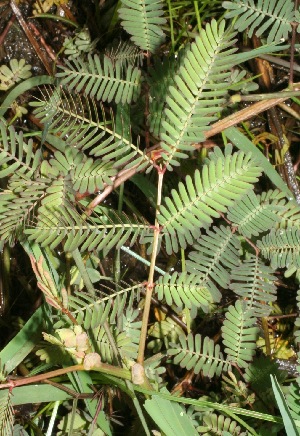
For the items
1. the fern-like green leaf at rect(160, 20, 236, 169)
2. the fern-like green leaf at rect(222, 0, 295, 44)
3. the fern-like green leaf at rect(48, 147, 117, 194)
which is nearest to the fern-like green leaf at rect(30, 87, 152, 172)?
the fern-like green leaf at rect(48, 147, 117, 194)

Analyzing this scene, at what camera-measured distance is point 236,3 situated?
6.79 ft

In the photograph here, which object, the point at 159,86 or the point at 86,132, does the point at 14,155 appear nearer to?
the point at 86,132

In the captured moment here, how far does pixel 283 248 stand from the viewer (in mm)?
2027

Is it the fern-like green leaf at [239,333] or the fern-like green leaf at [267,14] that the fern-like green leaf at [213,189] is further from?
the fern-like green leaf at [267,14]

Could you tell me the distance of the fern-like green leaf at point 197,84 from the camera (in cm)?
144

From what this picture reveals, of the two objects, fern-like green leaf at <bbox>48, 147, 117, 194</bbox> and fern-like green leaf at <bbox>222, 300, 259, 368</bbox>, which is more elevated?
fern-like green leaf at <bbox>48, 147, 117, 194</bbox>

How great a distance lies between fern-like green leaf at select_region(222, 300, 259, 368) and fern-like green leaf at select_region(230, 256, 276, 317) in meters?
0.03

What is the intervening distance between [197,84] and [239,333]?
0.92 metres

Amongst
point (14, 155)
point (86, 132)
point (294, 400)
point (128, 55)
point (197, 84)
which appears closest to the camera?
point (197, 84)

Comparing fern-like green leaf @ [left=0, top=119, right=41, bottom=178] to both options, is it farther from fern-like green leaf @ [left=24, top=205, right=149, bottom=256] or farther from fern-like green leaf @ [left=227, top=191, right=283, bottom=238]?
fern-like green leaf @ [left=227, top=191, right=283, bottom=238]

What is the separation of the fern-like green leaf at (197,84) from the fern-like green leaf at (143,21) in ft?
2.02

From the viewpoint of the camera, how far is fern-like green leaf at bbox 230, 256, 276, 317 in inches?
78.2

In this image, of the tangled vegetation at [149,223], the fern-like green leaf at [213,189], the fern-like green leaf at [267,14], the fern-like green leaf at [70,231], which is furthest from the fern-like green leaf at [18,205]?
the fern-like green leaf at [267,14]

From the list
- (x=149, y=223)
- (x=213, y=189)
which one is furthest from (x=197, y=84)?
(x=149, y=223)
